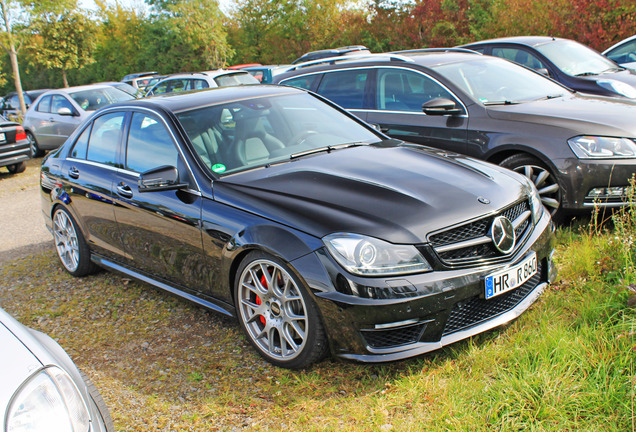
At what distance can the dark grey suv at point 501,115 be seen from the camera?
483cm

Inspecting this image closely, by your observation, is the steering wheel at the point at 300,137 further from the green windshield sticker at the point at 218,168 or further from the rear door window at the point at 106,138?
the rear door window at the point at 106,138

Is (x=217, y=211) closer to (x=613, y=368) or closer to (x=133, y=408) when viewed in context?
(x=133, y=408)

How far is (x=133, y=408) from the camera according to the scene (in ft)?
10.9

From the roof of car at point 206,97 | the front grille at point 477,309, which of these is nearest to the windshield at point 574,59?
the roof of car at point 206,97

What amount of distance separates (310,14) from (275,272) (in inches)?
1578

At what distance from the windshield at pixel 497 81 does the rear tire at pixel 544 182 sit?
0.79m

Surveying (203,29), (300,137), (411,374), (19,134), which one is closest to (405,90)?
(300,137)

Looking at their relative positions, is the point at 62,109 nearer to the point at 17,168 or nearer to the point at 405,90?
the point at 17,168

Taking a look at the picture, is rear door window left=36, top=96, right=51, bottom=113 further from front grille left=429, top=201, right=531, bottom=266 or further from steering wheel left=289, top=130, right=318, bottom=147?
front grille left=429, top=201, right=531, bottom=266

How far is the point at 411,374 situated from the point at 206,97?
2.60 metres

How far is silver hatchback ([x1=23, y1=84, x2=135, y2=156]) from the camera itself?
512 inches

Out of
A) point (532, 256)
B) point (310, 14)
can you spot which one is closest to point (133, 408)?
point (532, 256)

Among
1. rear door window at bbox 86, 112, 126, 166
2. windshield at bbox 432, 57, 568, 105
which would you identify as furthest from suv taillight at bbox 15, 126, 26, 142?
windshield at bbox 432, 57, 568, 105

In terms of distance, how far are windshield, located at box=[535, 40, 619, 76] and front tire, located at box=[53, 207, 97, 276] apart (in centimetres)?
678
